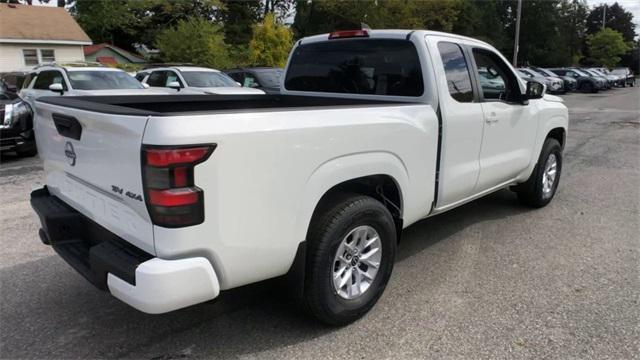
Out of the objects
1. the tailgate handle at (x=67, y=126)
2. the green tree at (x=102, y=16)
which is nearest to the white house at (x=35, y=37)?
the green tree at (x=102, y=16)

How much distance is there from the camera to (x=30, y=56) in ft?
110

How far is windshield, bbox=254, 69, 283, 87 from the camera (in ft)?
48.7

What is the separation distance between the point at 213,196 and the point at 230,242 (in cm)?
27

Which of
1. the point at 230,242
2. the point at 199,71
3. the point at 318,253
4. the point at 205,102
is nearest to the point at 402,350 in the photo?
the point at 318,253

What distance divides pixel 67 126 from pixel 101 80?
9016 mm

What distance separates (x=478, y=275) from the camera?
4129mm

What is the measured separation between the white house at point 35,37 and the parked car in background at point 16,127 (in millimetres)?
26409

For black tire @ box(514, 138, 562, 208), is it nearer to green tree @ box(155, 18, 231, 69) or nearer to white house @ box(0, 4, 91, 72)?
green tree @ box(155, 18, 231, 69)

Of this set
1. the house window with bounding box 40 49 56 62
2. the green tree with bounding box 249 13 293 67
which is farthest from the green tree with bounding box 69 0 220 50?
the green tree with bounding box 249 13 293 67

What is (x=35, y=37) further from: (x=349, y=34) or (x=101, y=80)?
(x=349, y=34)

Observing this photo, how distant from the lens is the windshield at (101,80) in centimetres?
1095

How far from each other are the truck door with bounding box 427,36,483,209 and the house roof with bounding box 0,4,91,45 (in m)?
35.0

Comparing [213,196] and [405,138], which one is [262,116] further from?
[405,138]

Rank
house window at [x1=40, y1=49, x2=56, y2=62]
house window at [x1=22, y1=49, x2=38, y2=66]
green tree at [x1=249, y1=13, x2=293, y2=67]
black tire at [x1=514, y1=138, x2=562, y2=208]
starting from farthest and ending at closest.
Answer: house window at [x1=40, y1=49, x2=56, y2=62] < house window at [x1=22, y1=49, x2=38, y2=66] < green tree at [x1=249, y1=13, x2=293, y2=67] < black tire at [x1=514, y1=138, x2=562, y2=208]
